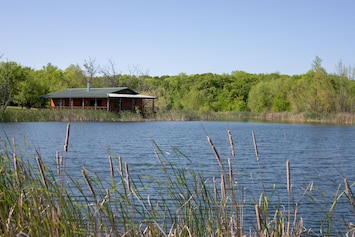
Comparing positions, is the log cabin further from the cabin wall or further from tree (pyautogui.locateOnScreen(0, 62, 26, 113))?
tree (pyautogui.locateOnScreen(0, 62, 26, 113))

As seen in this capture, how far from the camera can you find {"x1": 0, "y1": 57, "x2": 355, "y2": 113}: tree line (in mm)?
54344

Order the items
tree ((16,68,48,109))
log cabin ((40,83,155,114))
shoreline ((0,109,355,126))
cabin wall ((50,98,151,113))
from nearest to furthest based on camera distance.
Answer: shoreline ((0,109,355,126))
log cabin ((40,83,155,114))
cabin wall ((50,98,151,113))
tree ((16,68,48,109))

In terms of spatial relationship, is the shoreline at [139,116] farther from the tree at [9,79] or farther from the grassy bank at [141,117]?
the tree at [9,79]

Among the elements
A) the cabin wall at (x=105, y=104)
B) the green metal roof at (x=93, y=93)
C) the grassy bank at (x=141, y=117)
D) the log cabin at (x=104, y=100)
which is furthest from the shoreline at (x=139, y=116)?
the green metal roof at (x=93, y=93)

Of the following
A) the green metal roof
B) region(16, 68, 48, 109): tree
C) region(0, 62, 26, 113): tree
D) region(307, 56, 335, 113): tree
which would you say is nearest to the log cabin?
the green metal roof

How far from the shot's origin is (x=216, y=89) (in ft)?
296

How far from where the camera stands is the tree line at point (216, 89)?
178 ft

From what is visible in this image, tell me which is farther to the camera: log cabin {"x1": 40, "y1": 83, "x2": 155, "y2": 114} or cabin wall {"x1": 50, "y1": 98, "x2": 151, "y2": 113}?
cabin wall {"x1": 50, "y1": 98, "x2": 151, "y2": 113}

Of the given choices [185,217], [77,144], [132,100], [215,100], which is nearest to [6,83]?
[132,100]

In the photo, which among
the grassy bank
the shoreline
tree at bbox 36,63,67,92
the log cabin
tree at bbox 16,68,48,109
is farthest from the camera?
tree at bbox 36,63,67,92

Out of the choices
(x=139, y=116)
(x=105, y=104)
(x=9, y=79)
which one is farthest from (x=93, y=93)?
(x=9, y=79)

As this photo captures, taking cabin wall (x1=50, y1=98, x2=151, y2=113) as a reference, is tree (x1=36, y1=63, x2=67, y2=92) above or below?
above

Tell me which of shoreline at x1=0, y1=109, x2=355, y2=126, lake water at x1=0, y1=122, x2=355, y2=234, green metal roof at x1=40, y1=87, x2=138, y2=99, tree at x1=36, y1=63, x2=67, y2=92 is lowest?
lake water at x1=0, y1=122, x2=355, y2=234

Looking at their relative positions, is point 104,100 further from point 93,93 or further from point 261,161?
point 261,161
